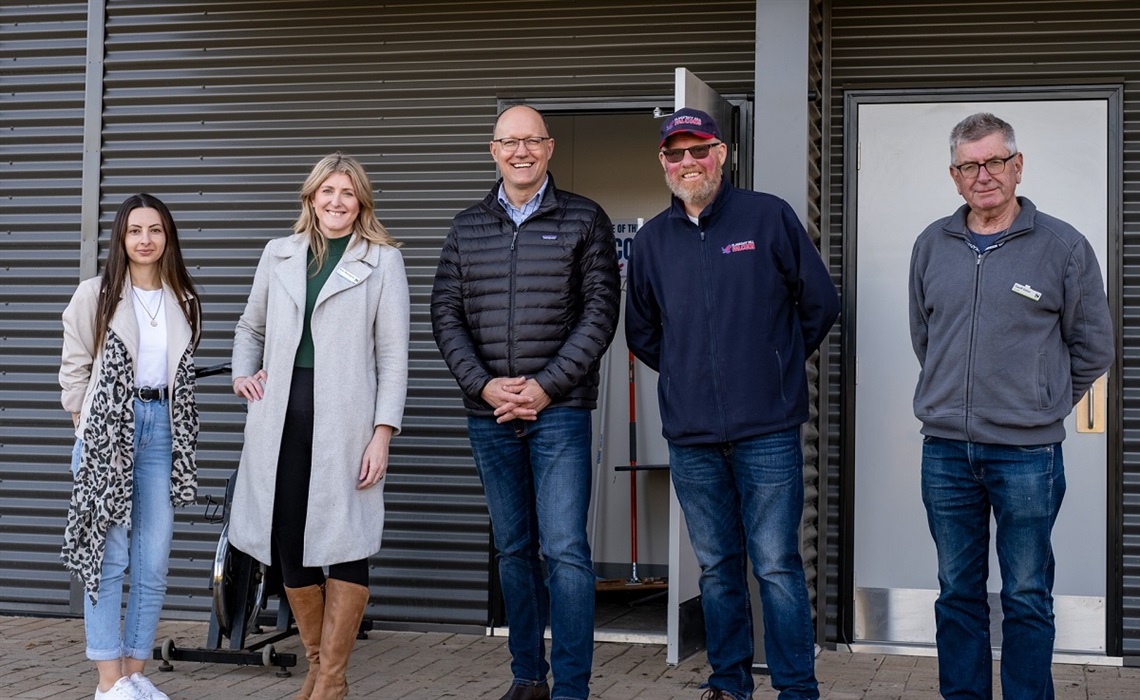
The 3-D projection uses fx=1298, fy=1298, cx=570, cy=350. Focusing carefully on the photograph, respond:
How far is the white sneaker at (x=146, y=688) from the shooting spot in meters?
4.45

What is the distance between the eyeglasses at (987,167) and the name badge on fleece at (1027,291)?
0.34m

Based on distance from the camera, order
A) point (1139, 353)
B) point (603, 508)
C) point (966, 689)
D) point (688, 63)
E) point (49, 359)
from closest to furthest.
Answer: point (966, 689) < point (1139, 353) < point (688, 63) < point (49, 359) < point (603, 508)

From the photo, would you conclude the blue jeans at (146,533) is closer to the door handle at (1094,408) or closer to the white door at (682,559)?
the white door at (682,559)

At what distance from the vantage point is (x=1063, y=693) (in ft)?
15.9

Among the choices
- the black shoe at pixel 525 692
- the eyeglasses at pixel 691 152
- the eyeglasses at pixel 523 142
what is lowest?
the black shoe at pixel 525 692

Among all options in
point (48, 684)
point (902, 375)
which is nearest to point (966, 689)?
point (902, 375)

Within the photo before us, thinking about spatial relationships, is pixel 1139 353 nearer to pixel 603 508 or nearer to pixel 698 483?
pixel 698 483

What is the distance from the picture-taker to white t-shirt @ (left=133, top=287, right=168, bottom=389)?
4492 millimetres

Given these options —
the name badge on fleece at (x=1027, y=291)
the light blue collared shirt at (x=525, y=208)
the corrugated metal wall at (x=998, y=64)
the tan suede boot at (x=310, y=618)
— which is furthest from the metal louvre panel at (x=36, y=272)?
the name badge on fleece at (x=1027, y=291)

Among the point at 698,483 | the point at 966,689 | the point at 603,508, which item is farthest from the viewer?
the point at 603,508

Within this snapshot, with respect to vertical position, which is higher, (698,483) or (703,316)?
(703,316)

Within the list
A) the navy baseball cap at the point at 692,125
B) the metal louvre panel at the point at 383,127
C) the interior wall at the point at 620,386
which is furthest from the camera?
the interior wall at the point at 620,386

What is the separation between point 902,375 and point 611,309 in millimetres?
1842

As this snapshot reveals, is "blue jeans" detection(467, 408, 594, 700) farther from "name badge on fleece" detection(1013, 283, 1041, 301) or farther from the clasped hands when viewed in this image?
"name badge on fleece" detection(1013, 283, 1041, 301)
